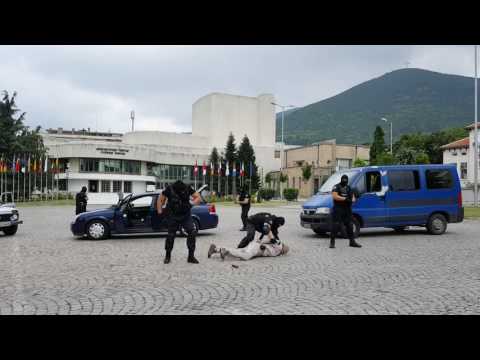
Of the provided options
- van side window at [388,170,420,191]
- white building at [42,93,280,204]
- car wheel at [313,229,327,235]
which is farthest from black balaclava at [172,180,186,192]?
white building at [42,93,280,204]

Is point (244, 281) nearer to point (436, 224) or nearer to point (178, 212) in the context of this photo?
point (178, 212)

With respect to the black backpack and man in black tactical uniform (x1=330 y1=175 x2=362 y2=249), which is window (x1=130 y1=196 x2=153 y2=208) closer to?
the black backpack

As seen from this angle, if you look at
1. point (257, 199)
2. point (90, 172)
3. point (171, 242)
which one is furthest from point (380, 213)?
point (90, 172)

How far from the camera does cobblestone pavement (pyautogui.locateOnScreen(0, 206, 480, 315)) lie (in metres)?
5.30

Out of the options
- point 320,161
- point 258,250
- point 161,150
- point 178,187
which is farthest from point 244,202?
point 161,150

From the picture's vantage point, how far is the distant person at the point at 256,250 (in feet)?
29.5

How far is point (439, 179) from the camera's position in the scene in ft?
45.8

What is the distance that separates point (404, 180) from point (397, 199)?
2.31 feet
